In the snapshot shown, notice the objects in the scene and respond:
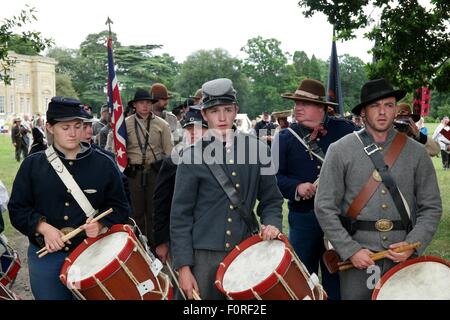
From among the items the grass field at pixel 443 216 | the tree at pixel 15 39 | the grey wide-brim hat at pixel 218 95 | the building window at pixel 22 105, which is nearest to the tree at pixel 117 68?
the building window at pixel 22 105

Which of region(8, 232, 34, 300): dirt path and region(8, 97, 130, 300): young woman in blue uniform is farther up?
region(8, 97, 130, 300): young woman in blue uniform

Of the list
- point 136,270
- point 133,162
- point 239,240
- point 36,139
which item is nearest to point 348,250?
point 239,240

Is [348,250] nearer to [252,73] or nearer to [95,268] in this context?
[95,268]

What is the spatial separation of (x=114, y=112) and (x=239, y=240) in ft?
16.4

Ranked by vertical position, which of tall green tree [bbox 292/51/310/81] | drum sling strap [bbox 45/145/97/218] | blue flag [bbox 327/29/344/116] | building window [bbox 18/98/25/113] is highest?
tall green tree [bbox 292/51/310/81]

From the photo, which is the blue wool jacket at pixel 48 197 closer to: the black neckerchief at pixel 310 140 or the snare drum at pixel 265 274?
the snare drum at pixel 265 274

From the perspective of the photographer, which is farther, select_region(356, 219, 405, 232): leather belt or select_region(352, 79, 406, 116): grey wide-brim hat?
select_region(352, 79, 406, 116): grey wide-brim hat

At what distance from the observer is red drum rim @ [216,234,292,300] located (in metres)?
3.39

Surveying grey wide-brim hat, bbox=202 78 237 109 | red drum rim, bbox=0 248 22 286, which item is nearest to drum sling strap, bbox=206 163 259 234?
grey wide-brim hat, bbox=202 78 237 109

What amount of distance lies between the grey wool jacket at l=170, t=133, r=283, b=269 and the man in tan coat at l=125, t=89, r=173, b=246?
4.07 metres

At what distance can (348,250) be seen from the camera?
3863 millimetres

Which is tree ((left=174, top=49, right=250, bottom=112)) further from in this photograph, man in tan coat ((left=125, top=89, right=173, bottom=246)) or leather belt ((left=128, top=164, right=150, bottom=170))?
leather belt ((left=128, top=164, right=150, bottom=170))

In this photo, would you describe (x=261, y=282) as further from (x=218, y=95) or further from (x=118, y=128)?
(x=118, y=128)

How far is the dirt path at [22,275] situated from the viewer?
22.9ft
